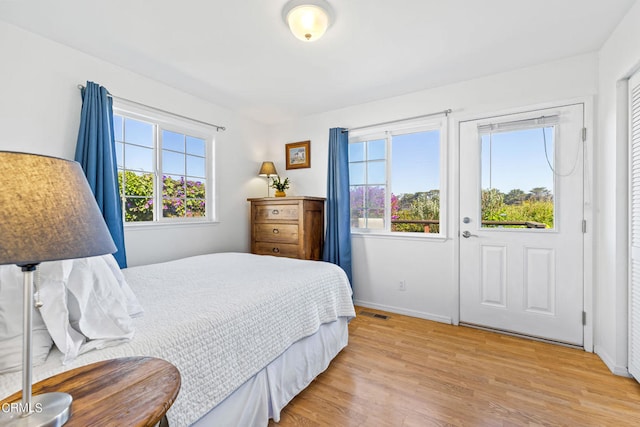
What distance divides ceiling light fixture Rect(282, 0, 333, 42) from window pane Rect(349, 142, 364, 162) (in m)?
1.71

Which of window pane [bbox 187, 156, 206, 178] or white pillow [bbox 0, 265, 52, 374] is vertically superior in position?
window pane [bbox 187, 156, 206, 178]

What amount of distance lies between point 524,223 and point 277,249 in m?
2.50

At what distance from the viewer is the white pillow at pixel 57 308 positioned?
898 mm

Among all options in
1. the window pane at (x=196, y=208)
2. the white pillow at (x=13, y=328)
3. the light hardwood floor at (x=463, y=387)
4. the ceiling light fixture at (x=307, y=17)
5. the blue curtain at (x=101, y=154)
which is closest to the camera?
the white pillow at (x=13, y=328)

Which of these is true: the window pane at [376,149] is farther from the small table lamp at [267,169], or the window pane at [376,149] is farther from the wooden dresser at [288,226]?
the small table lamp at [267,169]

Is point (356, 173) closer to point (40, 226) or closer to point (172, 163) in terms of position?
point (172, 163)

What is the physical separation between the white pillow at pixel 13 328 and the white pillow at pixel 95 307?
0.27 ft

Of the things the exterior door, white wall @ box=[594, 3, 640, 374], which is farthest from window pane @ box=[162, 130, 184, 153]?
white wall @ box=[594, 3, 640, 374]

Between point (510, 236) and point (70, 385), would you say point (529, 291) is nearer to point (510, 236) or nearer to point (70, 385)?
point (510, 236)

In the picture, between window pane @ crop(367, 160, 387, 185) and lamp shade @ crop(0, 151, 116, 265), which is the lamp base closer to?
lamp shade @ crop(0, 151, 116, 265)

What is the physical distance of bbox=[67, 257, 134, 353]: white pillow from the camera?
969mm

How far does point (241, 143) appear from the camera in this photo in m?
3.75

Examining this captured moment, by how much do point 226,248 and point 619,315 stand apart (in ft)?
11.7

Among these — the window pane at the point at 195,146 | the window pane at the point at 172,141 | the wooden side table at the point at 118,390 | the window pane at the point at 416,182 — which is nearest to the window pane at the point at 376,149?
the window pane at the point at 416,182
